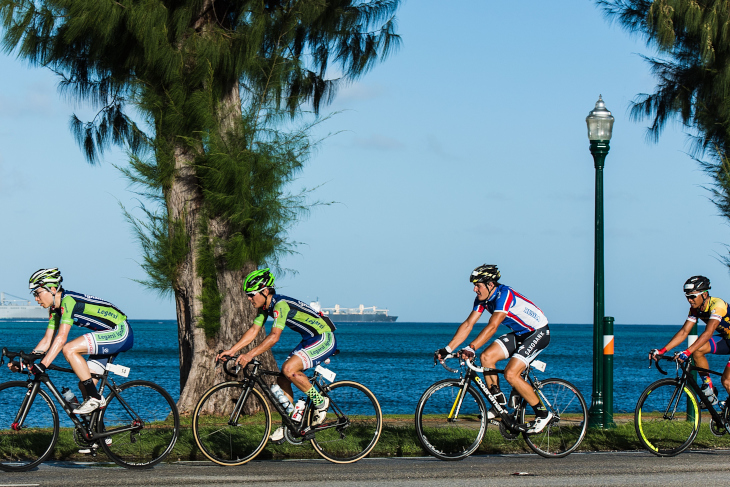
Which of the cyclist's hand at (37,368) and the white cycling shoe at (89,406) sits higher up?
the cyclist's hand at (37,368)

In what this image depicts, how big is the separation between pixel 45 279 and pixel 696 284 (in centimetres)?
650

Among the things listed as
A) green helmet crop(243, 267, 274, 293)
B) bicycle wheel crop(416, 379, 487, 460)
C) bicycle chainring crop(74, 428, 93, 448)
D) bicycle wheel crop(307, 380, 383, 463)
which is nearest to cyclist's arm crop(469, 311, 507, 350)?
bicycle wheel crop(416, 379, 487, 460)

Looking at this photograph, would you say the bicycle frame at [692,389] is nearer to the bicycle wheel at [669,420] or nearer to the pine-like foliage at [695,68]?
the bicycle wheel at [669,420]

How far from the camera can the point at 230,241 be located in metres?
12.4

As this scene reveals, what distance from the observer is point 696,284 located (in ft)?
29.3

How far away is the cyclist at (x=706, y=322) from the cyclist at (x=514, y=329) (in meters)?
1.32

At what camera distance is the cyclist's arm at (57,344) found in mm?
7277

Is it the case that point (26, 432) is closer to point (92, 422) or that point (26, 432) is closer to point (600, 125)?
point (92, 422)

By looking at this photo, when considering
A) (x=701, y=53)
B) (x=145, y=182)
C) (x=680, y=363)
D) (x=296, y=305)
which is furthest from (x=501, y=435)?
(x=701, y=53)

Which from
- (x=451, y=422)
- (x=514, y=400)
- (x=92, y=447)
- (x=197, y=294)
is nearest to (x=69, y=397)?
(x=92, y=447)

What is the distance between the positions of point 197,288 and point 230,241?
3.20 ft

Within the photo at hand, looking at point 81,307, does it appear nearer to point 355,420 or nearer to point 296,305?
point 296,305

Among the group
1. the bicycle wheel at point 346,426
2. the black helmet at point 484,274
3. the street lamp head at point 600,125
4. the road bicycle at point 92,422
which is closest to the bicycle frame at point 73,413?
the road bicycle at point 92,422

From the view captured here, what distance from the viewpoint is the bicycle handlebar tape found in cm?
1011
